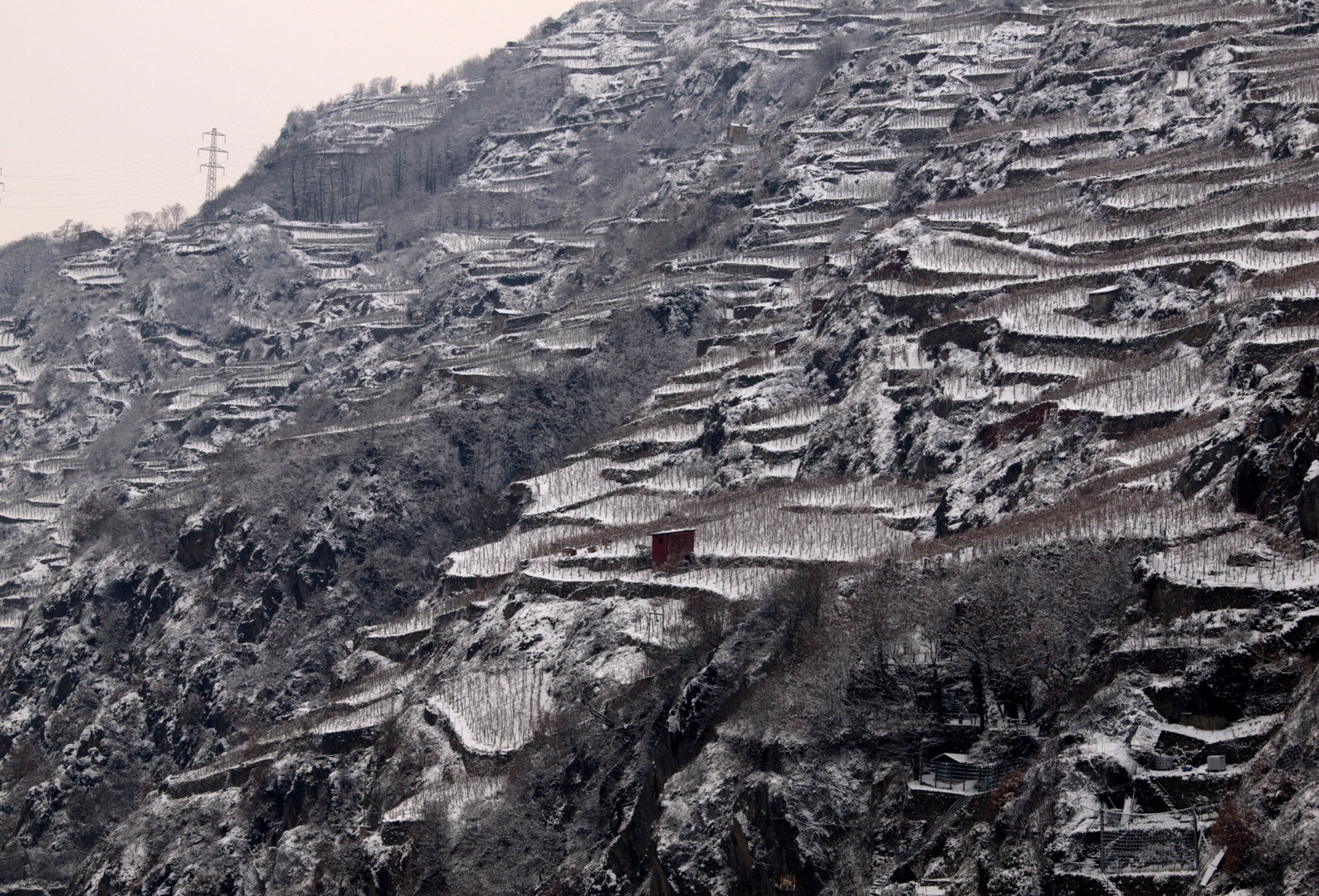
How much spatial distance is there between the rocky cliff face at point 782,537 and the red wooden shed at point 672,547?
0.23m

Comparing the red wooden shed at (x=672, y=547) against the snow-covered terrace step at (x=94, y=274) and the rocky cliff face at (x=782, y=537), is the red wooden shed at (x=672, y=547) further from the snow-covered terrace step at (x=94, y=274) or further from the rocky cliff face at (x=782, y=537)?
the snow-covered terrace step at (x=94, y=274)

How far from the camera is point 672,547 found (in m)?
67.6

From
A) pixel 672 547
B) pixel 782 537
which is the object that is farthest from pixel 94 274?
pixel 782 537

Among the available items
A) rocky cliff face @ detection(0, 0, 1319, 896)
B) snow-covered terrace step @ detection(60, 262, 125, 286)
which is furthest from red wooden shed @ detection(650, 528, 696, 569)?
snow-covered terrace step @ detection(60, 262, 125, 286)

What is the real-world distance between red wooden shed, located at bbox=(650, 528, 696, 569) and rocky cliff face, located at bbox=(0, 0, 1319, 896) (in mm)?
233

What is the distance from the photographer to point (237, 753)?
81562 mm

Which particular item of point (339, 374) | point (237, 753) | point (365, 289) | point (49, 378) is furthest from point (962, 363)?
point (49, 378)

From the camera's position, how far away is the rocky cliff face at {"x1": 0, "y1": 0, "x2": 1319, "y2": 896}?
4562cm

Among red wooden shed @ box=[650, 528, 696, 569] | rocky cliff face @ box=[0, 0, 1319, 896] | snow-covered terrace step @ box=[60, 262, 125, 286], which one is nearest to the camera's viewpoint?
rocky cliff face @ box=[0, 0, 1319, 896]

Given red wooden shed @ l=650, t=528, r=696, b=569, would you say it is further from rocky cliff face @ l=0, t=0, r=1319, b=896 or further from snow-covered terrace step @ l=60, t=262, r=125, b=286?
snow-covered terrace step @ l=60, t=262, r=125, b=286

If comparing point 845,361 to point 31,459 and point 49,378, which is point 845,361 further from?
point 49,378

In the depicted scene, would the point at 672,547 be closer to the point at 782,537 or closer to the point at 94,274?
the point at 782,537

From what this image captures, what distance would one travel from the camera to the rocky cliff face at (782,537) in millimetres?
45625

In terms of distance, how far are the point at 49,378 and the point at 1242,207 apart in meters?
119
